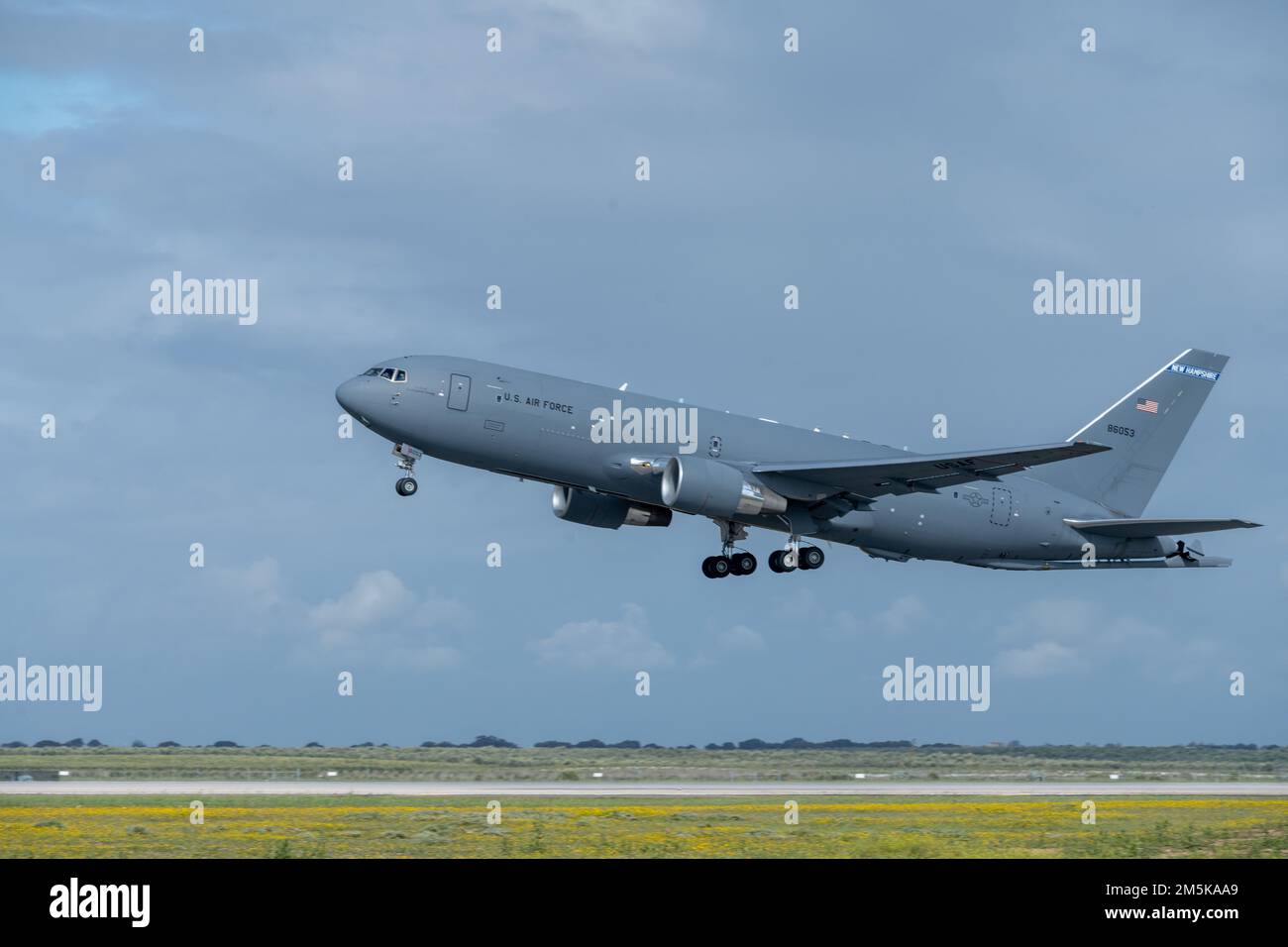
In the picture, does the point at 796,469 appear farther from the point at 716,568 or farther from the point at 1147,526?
the point at 1147,526

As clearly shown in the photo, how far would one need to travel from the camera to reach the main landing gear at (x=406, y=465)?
46750mm

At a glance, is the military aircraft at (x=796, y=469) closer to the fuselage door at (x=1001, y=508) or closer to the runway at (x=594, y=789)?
the fuselage door at (x=1001, y=508)

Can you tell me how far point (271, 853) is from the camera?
96.9 ft

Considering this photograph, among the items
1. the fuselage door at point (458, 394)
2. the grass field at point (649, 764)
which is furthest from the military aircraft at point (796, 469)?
the grass field at point (649, 764)

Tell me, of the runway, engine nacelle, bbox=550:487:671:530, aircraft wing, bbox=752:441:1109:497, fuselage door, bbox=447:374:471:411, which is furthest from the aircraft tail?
fuselage door, bbox=447:374:471:411

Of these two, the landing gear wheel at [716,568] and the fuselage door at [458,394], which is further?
the landing gear wheel at [716,568]

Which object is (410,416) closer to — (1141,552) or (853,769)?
(853,769)

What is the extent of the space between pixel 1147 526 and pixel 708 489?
57.0ft

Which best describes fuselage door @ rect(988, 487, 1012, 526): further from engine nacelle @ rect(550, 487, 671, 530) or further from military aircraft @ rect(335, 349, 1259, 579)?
engine nacelle @ rect(550, 487, 671, 530)

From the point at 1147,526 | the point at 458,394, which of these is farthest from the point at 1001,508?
the point at 458,394

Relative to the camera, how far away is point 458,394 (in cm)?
4594

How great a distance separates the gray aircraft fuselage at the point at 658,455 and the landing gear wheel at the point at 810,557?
512mm
